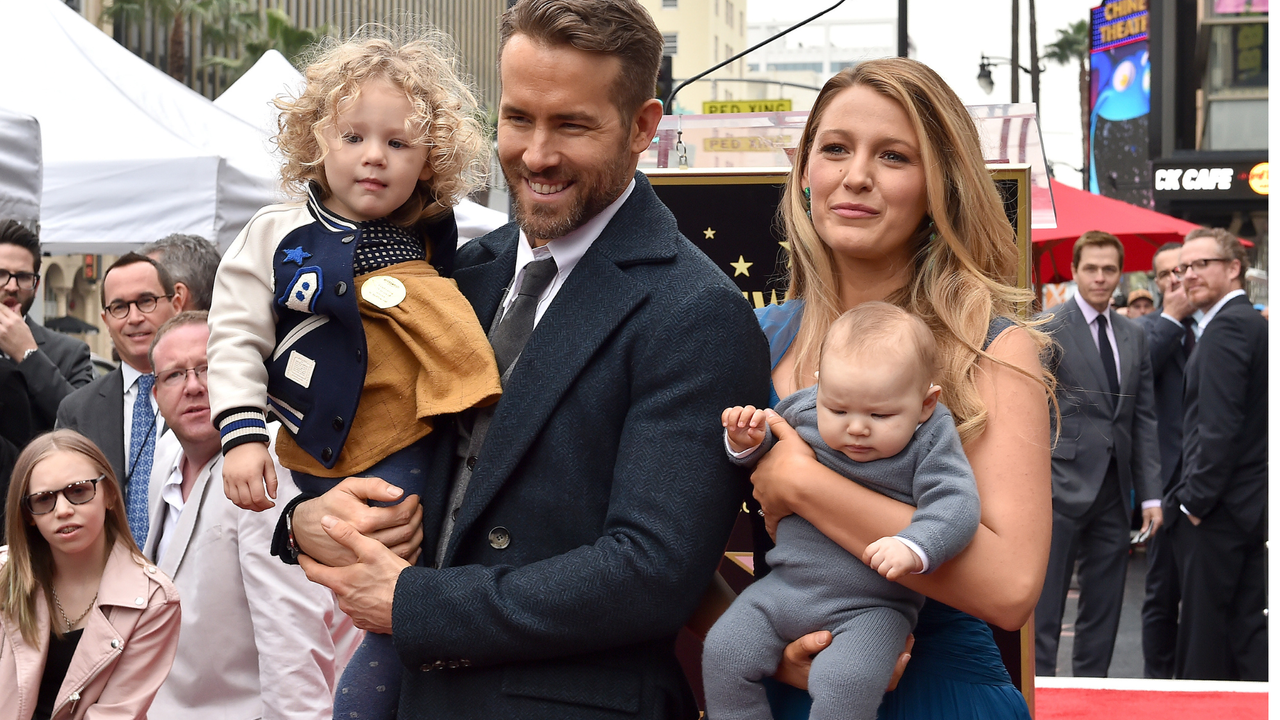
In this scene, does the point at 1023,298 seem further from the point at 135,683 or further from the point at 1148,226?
the point at 1148,226

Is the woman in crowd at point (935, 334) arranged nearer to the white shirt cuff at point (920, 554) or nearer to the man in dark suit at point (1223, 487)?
the white shirt cuff at point (920, 554)

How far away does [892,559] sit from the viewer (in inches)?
78.8

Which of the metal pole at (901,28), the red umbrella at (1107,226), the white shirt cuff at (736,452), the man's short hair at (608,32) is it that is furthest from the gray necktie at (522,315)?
the red umbrella at (1107,226)

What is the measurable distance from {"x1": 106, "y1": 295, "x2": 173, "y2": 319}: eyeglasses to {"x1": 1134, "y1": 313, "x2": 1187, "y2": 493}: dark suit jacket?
6.13 meters

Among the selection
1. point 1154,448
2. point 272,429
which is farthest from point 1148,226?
point 272,429

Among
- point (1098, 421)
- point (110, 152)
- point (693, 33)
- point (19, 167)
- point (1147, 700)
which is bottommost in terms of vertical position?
point (1147, 700)

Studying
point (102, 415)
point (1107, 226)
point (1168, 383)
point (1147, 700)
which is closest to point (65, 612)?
point (102, 415)

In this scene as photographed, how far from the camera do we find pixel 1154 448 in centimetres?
706

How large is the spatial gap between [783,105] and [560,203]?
30.9ft

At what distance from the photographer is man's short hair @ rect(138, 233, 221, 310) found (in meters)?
5.24

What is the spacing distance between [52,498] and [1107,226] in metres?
10.5

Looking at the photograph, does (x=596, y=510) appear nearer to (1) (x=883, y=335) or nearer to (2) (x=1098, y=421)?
(1) (x=883, y=335)

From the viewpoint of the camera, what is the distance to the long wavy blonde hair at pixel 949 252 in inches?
90.7

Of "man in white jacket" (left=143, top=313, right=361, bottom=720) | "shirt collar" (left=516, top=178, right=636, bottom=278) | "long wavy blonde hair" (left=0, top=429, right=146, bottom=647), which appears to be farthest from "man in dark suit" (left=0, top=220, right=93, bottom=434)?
"shirt collar" (left=516, top=178, right=636, bottom=278)
